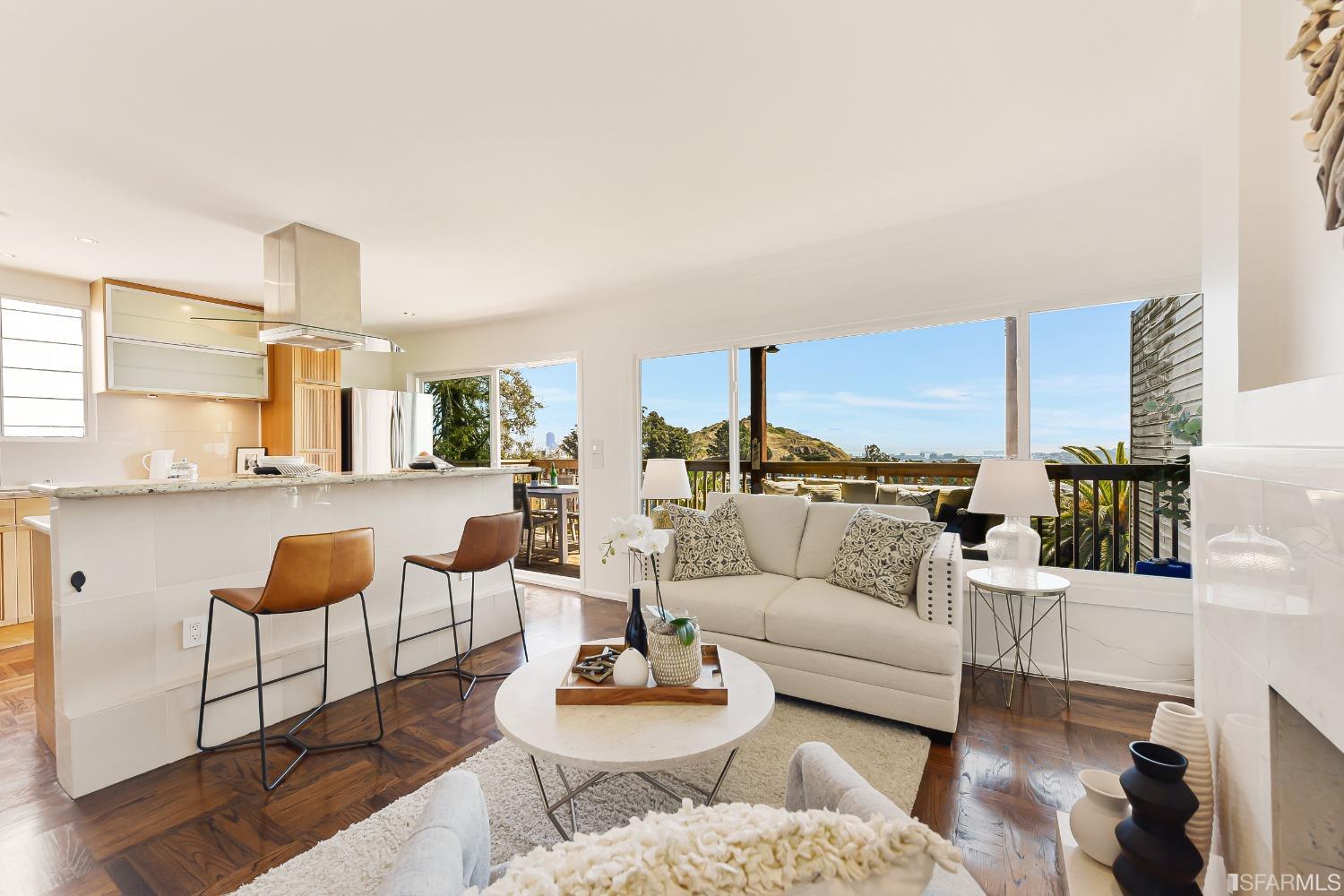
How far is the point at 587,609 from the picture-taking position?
4.54 metres

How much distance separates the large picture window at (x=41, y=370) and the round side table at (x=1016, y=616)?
641 centimetres

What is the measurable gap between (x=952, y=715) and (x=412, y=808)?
212 centimetres

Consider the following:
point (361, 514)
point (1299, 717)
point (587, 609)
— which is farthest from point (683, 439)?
point (1299, 717)

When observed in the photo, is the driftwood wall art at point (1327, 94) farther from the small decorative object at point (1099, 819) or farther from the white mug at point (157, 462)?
the white mug at point (157, 462)

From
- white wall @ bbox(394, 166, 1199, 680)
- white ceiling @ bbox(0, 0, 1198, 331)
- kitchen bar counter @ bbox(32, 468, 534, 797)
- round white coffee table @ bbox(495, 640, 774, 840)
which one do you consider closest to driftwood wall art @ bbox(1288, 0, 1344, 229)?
white ceiling @ bbox(0, 0, 1198, 331)

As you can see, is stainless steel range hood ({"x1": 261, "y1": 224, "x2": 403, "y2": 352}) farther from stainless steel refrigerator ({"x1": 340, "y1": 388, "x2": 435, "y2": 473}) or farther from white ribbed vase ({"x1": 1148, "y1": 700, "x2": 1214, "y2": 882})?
white ribbed vase ({"x1": 1148, "y1": 700, "x2": 1214, "y2": 882})

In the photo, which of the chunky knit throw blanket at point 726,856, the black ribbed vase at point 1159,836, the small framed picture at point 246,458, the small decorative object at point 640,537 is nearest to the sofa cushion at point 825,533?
the small decorative object at point 640,537

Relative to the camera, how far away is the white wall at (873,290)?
290 centimetres

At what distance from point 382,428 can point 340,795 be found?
4.27 metres

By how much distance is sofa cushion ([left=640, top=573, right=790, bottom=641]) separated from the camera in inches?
113

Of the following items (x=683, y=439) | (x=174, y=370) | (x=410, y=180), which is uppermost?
(x=410, y=180)

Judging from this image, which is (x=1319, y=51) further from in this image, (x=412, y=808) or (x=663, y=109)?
(x=412, y=808)

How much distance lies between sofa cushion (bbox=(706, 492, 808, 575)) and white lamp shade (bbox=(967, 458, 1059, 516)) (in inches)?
39.1

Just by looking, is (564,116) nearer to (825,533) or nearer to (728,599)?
(728,599)
